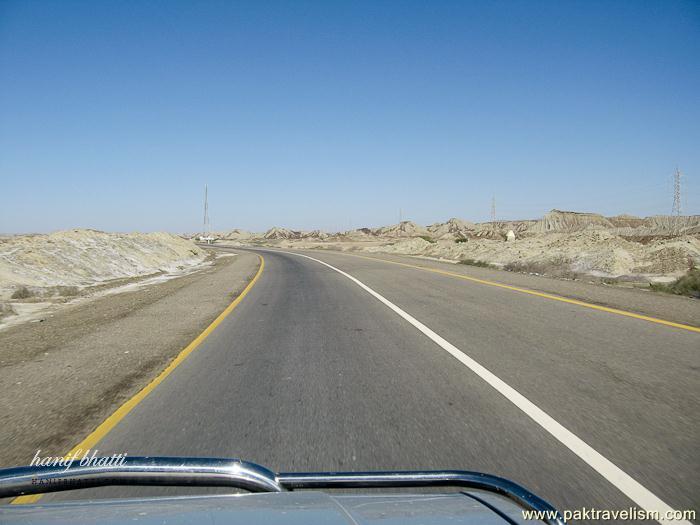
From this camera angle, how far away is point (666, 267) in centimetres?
1845

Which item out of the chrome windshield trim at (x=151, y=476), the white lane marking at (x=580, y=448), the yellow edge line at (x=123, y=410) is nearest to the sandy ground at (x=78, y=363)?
the yellow edge line at (x=123, y=410)

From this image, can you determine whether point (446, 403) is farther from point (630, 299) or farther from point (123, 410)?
point (630, 299)

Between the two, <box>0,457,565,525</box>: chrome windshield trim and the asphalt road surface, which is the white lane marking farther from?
<box>0,457,565,525</box>: chrome windshield trim

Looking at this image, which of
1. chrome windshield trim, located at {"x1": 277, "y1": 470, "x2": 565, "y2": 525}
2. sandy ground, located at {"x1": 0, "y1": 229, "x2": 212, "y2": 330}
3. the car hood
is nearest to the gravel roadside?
chrome windshield trim, located at {"x1": 277, "y1": 470, "x2": 565, "y2": 525}

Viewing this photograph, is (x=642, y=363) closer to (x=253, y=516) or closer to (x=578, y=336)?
(x=578, y=336)

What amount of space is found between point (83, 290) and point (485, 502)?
18772 mm

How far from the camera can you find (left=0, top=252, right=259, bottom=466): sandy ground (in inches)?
165

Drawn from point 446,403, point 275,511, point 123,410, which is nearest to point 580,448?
point 446,403

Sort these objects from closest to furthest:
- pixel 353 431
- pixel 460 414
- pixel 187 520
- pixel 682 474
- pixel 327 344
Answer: pixel 187 520 → pixel 682 474 → pixel 353 431 → pixel 460 414 → pixel 327 344

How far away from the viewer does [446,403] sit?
458 centimetres

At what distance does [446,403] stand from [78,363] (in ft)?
16.2

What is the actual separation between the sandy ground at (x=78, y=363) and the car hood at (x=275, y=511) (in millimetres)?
2122

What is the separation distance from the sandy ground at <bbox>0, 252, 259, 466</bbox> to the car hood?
2.12 m

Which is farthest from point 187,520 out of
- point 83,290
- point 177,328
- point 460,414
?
point 83,290
